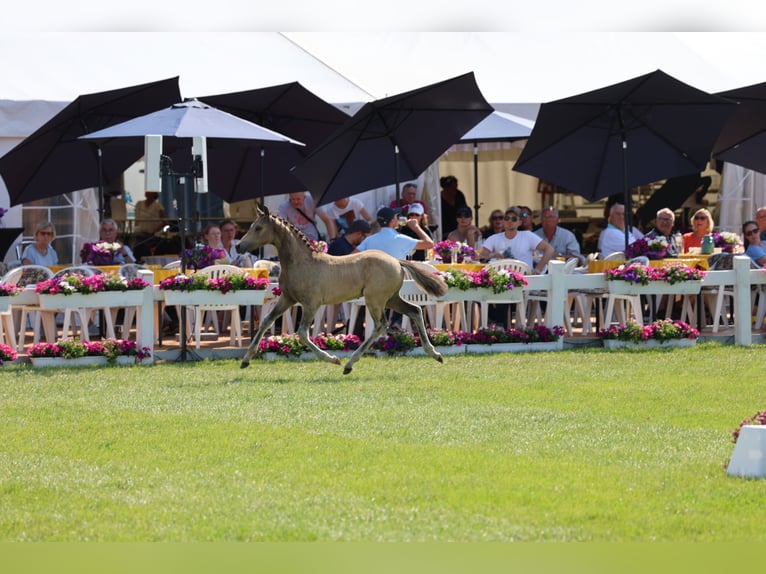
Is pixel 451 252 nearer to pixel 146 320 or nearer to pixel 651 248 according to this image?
pixel 651 248

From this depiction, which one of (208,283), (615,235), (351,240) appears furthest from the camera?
(615,235)

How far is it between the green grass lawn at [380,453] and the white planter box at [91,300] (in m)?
0.86

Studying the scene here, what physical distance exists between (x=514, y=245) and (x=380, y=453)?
28.2 ft

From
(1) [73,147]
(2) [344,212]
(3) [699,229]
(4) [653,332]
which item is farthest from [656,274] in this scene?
(1) [73,147]

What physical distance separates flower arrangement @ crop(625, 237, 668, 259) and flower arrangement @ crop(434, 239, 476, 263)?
6.51 feet

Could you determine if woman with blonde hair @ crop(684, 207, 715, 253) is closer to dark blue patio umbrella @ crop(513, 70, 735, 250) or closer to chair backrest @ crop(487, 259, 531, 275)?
dark blue patio umbrella @ crop(513, 70, 735, 250)

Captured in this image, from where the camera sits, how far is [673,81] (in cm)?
1578

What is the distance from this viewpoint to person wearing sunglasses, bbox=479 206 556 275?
54.1 feet

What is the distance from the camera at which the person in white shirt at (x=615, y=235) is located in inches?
679

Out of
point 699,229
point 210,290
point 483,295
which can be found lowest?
point 483,295

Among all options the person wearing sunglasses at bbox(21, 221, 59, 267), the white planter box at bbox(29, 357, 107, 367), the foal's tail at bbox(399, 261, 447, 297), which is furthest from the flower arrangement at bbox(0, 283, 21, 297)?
the foal's tail at bbox(399, 261, 447, 297)

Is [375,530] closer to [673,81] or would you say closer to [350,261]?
[350,261]

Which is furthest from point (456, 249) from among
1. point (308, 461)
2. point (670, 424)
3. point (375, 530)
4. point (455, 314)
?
point (375, 530)

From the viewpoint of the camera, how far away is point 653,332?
14844mm
